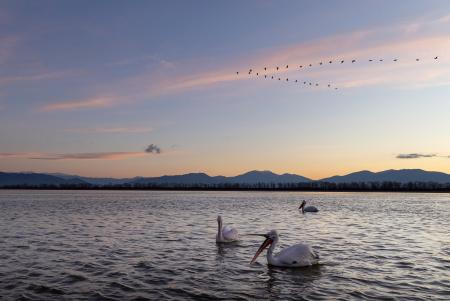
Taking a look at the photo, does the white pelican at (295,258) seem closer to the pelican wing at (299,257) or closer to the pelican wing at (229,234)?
the pelican wing at (299,257)

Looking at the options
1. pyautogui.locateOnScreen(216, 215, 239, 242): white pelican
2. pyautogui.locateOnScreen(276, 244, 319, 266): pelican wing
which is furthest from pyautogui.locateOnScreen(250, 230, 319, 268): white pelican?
pyautogui.locateOnScreen(216, 215, 239, 242): white pelican

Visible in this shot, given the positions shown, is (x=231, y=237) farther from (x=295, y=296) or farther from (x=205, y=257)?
(x=295, y=296)

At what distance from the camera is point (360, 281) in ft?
45.4

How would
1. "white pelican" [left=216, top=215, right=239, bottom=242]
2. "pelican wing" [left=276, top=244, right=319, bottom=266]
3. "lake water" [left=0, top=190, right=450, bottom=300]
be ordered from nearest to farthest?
"lake water" [left=0, top=190, right=450, bottom=300]
"pelican wing" [left=276, top=244, right=319, bottom=266]
"white pelican" [left=216, top=215, right=239, bottom=242]

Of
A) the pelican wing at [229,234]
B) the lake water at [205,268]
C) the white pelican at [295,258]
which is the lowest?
the lake water at [205,268]

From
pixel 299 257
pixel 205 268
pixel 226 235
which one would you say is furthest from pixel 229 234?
pixel 299 257

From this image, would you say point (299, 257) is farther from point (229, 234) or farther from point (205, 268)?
point (229, 234)

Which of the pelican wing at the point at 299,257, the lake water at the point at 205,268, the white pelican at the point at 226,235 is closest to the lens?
the lake water at the point at 205,268

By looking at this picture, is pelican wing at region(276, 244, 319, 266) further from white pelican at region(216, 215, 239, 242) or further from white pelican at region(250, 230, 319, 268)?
white pelican at region(216, 215, 239, 242)

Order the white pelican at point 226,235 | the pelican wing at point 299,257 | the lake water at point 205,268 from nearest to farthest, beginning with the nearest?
1. the lake water at point 205,268
2. the pelican wing at point 299,257
3. the white pelican at point 226,235

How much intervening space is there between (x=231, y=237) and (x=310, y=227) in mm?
10616

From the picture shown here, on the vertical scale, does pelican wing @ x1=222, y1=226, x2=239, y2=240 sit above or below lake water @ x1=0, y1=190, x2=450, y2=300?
above

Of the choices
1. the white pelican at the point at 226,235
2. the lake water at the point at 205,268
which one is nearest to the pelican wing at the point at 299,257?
the lake water at the point at 205,268

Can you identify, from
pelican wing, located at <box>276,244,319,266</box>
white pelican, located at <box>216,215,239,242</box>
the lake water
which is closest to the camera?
the lake water
